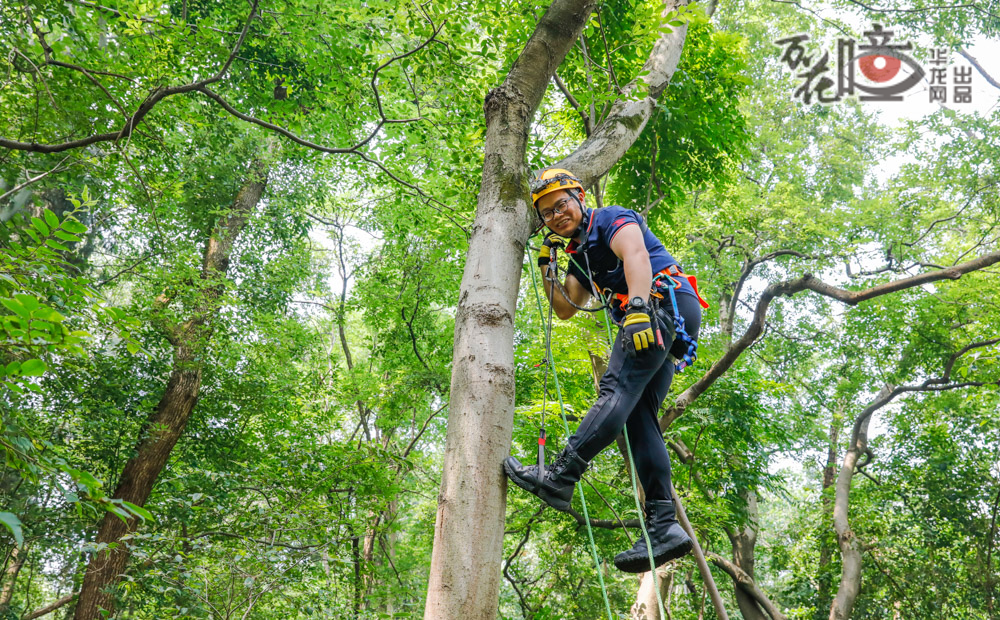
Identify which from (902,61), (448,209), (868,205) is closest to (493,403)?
(448,209)

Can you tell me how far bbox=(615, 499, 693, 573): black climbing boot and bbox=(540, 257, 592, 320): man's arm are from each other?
989mm

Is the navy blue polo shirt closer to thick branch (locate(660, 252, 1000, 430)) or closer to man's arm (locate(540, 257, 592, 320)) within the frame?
man's arm (locate(540, 257, 592, 320))

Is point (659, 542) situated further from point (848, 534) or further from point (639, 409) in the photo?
point (848, 534)

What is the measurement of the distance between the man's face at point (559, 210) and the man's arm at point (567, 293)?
0.79 feet

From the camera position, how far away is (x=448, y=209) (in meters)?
4.39

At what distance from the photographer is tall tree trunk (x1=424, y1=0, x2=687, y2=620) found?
1.88 metres

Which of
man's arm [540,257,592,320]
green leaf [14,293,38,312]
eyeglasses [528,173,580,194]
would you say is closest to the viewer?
green leaf [14,293,38,312]

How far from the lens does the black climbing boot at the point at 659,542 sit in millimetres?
2576

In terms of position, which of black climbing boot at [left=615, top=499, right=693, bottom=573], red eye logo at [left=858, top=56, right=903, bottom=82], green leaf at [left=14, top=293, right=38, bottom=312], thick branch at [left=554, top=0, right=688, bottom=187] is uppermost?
red eye logo at [left=858, top=56, right=903, bottom=82]

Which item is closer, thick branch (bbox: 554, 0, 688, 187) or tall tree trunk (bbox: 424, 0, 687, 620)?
tall tree trunk (bbox: 424, 0, 687, 620)

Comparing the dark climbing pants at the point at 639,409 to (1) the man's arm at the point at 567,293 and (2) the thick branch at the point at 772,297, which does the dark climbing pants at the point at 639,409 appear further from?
(2) the thick branch at the point at 772,297

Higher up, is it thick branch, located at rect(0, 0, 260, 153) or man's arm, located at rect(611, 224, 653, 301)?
thick branch, located at rect(0, 0, 260, 153)

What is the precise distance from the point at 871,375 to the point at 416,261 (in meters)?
8.92

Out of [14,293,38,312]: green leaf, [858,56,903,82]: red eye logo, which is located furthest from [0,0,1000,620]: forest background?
[858,56,903,82]: red eye logo
